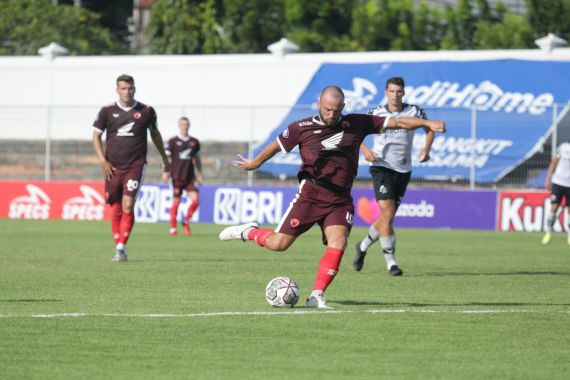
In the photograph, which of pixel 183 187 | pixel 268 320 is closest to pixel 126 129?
pixel 268 320

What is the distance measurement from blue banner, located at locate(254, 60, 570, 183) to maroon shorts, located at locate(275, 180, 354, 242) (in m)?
18.1

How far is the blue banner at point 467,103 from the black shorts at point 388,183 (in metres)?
13.9

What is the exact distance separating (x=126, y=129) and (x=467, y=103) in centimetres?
1747

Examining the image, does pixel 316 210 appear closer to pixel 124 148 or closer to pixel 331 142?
pixel 331 142

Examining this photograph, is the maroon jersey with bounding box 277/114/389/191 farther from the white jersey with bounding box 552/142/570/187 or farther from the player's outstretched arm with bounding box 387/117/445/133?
the white jersey with bounding box 552/142/570/187

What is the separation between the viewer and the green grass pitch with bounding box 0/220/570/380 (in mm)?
7706

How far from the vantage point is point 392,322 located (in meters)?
9.77

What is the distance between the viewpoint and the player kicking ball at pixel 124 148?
1648 cm

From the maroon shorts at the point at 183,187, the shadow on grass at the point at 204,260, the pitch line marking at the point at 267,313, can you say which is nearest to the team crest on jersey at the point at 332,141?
the pitch line marking at the point at 267,313

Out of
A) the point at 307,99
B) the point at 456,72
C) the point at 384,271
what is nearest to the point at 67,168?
the point at 307,99

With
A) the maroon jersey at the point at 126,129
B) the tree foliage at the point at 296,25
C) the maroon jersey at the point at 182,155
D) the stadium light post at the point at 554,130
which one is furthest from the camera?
the tree foliage at the point at 296,25

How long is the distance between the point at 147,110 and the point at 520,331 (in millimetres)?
8419

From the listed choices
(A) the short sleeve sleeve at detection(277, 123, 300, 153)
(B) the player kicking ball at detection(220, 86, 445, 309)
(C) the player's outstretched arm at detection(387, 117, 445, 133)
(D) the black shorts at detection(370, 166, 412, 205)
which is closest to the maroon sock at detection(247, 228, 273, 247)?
(B) the player kicking ball at detection(220, 86, 445, 309)

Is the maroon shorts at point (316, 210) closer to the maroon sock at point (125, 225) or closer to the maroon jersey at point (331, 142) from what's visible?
the maroon jersey at point (331, 142)
